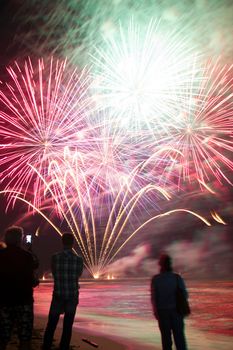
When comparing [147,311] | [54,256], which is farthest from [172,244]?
[54,256]

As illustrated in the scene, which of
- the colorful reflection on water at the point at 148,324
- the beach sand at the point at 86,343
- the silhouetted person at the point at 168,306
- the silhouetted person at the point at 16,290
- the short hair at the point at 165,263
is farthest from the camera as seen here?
the colorful reflection on water at the point at 148,324

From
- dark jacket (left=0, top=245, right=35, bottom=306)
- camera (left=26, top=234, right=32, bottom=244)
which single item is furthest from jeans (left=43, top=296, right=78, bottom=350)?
camera (left=26, top=234, right=32, bottom=244)

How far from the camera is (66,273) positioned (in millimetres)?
7250

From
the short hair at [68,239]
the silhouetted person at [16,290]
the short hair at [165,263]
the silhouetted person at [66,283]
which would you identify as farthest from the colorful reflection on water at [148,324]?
the silhouetted person at [16,290]

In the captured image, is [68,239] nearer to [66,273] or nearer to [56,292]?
[66,273]

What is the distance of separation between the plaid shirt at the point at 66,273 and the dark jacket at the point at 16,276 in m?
1.35

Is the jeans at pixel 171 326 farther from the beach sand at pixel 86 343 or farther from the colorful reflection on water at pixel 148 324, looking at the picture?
the colorful reflection on water at pixel 148 324

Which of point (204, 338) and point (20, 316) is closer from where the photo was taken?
point (20, 316)

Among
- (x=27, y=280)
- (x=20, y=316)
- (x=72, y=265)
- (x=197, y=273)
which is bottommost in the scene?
(x=20, y=316)

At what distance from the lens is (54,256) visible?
7.34m

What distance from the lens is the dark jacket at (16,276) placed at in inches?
226

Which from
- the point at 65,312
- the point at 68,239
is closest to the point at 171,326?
the point at 65,312

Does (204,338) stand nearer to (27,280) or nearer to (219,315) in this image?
(219,315)

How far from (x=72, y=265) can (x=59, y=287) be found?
1.09 ft
